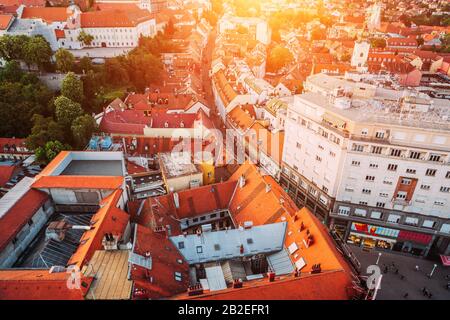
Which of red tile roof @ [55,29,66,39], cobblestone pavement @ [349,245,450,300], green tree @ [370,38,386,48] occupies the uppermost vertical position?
red tile roof @ [55,29,66,39]

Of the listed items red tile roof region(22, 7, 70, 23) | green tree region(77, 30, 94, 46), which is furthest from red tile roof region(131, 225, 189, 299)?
red tile roof region(22, 7, 70, 23)

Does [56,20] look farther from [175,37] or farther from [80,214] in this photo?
[80,214]

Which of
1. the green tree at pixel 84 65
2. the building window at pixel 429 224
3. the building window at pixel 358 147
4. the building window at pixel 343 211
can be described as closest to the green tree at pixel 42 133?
the green tree at pixel 84 65

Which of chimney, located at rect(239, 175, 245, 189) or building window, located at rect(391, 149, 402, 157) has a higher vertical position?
building window, located at rect(391, 149, 402, 157)

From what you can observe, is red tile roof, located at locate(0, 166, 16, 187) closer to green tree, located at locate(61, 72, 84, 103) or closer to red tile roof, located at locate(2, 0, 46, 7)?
green tree, located at locate(61, 72, 84, 103)

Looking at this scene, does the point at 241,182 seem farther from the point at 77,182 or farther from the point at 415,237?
the point at 415,237
